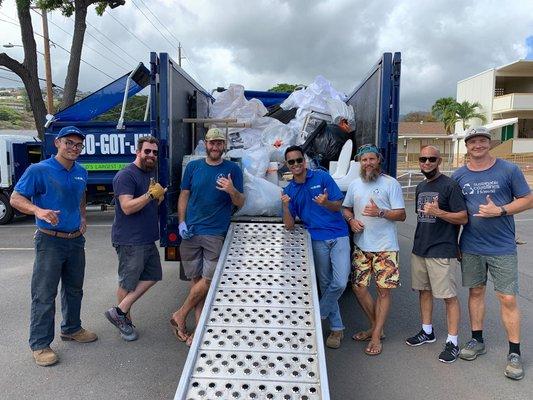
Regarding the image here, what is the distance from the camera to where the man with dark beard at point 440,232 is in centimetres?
355

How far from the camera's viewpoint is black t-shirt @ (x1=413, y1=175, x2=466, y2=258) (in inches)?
140

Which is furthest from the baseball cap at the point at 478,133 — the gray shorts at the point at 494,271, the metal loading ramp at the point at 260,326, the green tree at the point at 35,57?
the green tree at the point at 35,57

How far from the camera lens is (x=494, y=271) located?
356cm

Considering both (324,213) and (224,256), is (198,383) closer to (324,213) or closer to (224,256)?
(224,256)

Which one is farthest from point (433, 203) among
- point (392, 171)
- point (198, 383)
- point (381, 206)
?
point (198, 383)

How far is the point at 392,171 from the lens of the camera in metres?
4.24

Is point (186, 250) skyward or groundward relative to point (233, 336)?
skyward

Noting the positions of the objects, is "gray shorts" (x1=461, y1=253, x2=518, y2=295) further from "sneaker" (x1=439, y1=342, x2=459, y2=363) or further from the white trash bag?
the white trash bag

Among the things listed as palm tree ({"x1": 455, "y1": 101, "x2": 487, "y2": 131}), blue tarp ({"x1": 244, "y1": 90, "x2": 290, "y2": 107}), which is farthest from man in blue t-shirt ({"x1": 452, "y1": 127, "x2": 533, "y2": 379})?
palm tree ({"x1": 455, "y1": 101, "x2": 487, "y2": 131})

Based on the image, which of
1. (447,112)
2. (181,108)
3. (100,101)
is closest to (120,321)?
(181,108)

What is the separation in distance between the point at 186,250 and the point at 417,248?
6.61 feet

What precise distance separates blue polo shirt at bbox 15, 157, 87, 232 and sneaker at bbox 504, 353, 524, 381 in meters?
3.71

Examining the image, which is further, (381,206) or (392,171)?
(392,171)

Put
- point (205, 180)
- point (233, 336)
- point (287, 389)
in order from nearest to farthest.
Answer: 1. point (287, 389)
2. point (233, 336)
3. point (205, 180)
